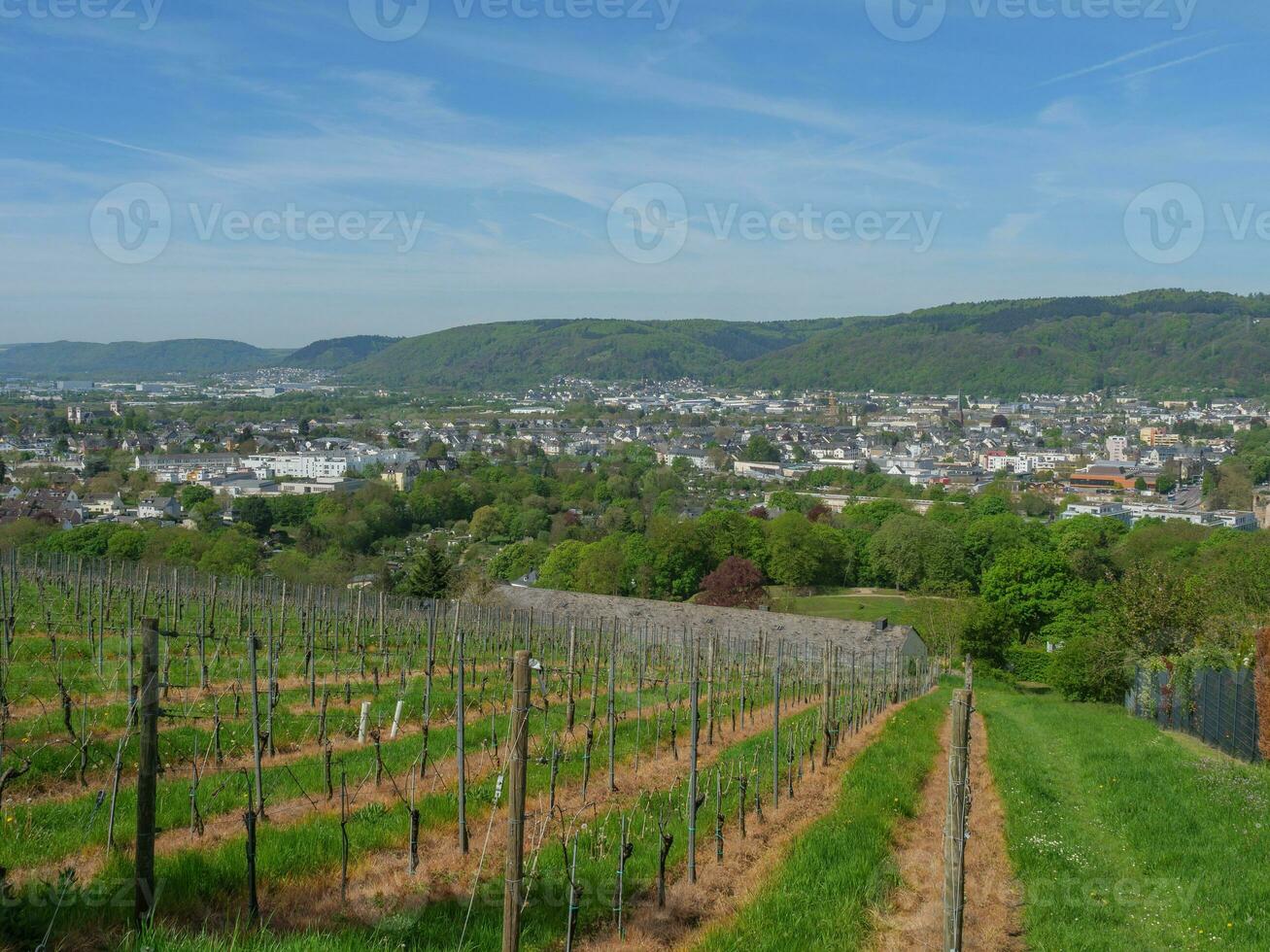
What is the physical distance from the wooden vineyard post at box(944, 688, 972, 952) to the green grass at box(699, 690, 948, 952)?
1449mm

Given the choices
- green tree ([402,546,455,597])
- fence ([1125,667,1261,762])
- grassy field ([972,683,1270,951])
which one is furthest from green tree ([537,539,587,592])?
grassy field ([972,683,1270,951])

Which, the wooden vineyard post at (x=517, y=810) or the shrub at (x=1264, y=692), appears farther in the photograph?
the shrub at (x=1264, y=692)

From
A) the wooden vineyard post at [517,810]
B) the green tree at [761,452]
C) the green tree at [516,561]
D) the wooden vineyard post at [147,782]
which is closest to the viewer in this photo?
the wooden vineyard post at [517,810]

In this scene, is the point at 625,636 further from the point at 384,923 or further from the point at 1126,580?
the point at 384,923

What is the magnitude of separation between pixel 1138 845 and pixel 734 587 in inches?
1720

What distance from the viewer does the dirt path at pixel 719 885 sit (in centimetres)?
735

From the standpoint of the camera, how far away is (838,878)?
8.49m

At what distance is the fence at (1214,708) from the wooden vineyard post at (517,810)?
45.9 feet

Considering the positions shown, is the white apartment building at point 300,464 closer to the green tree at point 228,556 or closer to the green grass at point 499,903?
the green tree at point 228,556

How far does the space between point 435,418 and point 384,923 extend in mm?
186107

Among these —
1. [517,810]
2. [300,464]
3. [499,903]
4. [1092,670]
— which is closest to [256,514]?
[300,464]

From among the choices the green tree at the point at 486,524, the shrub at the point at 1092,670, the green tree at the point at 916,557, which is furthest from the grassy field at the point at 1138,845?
the green tree at the point at 486,524

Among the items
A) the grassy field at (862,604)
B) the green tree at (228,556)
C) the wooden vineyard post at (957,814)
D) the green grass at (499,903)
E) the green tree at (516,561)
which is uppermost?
the wooden vineyard post at (957,814)

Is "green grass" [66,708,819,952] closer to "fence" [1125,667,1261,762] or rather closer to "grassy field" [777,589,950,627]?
"fence" [1125,667,1261,762]
